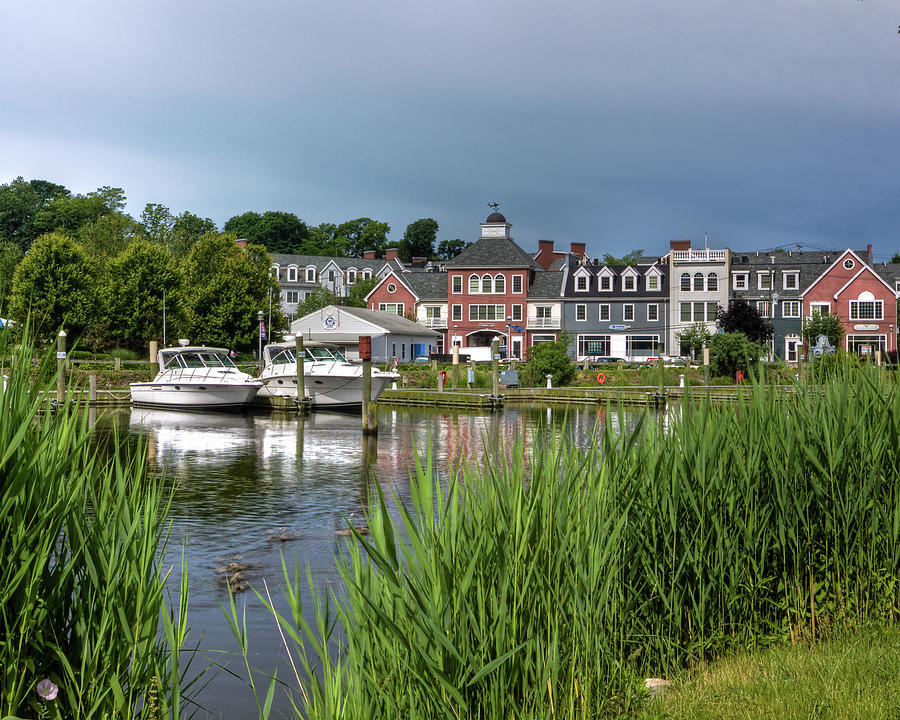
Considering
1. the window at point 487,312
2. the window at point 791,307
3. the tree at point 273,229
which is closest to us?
the window at point 791,307

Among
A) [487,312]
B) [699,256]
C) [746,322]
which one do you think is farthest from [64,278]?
[699,256]

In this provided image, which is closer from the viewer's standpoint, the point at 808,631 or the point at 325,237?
the point at 808,631

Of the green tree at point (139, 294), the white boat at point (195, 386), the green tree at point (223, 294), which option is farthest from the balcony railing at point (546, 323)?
the white boat at point (195, 386)

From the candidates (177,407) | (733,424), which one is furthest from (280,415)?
(733,424)

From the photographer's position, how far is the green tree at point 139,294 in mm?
59594

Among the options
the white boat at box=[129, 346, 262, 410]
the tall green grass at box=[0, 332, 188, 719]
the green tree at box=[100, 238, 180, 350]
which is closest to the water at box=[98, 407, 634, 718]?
the tall green grass at box=[0, 332, 188, 719]

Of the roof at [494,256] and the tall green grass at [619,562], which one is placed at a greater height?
the roof at [494,256]

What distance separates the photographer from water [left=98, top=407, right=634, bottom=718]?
8.77 meters

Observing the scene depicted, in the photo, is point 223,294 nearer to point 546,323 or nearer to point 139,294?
point 139,294

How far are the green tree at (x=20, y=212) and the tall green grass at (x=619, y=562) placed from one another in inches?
4548

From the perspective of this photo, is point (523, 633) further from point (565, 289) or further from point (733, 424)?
point (565, 289)

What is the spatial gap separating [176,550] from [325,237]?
12721 cm

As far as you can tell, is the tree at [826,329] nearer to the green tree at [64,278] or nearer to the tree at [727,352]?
the tree at [727,352]

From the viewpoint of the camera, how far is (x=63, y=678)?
465cm
